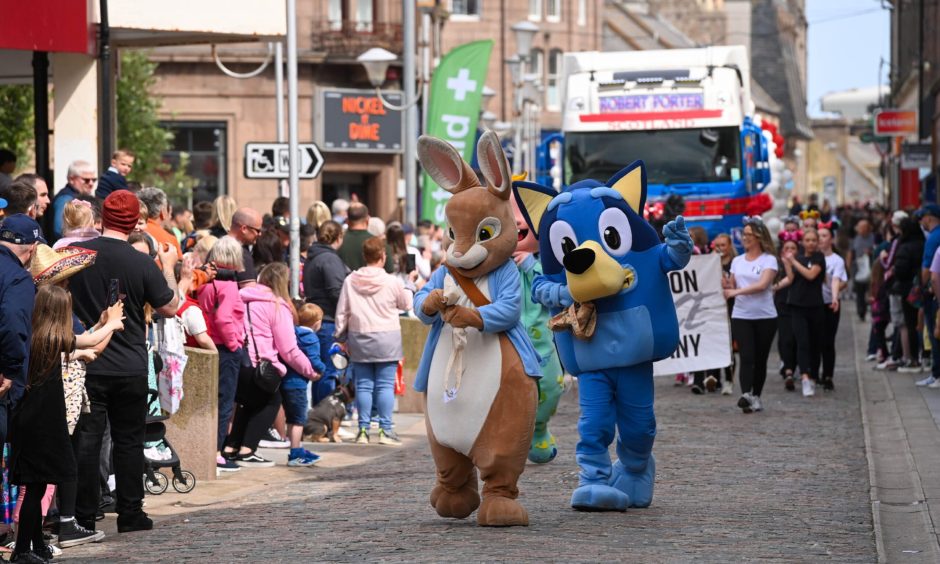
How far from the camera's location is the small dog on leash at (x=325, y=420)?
15.1 meters

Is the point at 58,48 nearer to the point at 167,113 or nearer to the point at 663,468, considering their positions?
the point at 663,468

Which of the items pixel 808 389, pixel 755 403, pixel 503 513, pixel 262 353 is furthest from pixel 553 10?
pixel 503 513

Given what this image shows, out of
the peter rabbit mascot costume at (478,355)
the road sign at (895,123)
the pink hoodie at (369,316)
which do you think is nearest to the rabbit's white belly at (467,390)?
the peter rabbit mascot costume at (478,355)

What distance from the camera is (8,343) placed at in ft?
27.1

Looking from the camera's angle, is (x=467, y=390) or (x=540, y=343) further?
(x=540, y=343)

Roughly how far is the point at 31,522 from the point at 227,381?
4.05 meters

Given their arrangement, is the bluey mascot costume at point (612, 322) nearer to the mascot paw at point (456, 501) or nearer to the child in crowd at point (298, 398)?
the mascot paw at point (456, 501)

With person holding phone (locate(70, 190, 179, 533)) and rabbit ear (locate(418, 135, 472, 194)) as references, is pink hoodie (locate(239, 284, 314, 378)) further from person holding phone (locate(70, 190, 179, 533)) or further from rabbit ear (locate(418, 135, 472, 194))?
rabbit ear (locate(418, 135, 472, 194))

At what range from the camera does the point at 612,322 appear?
1035 centimetres

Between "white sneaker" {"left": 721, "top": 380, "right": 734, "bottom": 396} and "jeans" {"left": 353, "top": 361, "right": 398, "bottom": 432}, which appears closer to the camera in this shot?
"jeans" {"left": 353, "top": 361, "right": 398, "bottom": 432}

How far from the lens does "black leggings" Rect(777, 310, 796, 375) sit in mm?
19438

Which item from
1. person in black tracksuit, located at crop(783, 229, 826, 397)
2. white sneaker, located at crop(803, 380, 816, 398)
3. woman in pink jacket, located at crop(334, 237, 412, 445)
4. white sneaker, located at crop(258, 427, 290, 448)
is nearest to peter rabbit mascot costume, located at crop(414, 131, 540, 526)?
woman in pink jacket, located at crop(334, 237, 412, 445)

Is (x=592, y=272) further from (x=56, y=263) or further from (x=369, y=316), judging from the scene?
(x=369, y=316)

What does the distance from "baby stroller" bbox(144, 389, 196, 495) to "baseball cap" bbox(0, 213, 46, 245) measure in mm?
2503
